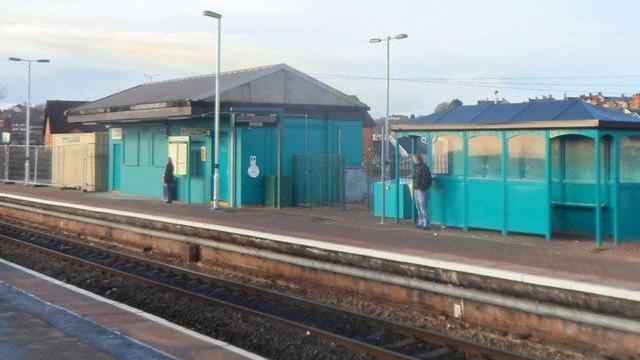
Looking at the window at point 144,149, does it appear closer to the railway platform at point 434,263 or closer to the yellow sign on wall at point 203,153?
the yellow sign on wall at point 203,153

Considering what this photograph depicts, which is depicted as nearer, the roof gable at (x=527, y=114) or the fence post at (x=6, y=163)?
the roof gable at (x=527, y=114)

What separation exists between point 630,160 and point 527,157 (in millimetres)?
1923

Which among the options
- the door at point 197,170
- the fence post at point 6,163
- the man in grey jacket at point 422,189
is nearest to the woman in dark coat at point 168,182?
the door at point 197,170

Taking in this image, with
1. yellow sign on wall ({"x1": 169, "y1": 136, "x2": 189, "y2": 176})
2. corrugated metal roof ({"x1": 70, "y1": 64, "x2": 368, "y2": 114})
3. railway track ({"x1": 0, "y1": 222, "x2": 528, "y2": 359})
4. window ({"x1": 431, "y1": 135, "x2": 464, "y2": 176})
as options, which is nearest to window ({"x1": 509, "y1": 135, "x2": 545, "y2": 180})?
window ({"x1": 431, "y1": 135, "x2": 464, "y2": 176})

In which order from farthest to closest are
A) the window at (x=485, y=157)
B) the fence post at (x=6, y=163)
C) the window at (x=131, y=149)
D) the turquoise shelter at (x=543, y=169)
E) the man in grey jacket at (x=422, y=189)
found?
1. the fence post at (x=6, y=163)
2. the window at (x=131, y=149)
3. the man in grey jacket at (x=422, y=189)
4. the window at (x=485, y=157)
5. the turquoise shelter at (x=543, y=169)

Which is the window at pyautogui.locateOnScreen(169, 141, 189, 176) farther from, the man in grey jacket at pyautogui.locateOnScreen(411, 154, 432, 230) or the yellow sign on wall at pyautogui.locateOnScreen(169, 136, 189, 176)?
the man in grey jacket at pyautogui.locateOnScreen(411, 154, 432, 230)

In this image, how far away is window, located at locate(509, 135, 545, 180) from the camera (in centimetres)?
1539

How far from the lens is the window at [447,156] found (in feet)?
56.2

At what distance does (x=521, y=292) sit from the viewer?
9977 millimetres

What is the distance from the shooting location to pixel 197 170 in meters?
27.0

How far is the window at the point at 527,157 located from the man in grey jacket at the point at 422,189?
1933 millimetres

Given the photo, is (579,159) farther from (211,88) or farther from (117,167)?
(117,167)

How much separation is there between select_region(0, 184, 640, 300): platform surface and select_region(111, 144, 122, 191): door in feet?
37.3

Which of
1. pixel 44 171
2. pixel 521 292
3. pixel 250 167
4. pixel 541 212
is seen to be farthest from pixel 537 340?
pixel 44 171
